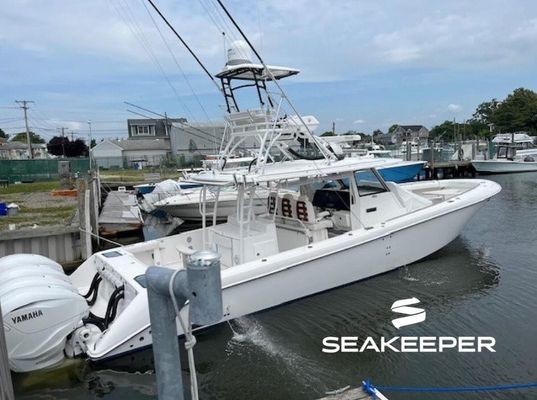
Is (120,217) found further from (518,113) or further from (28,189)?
(518,113)

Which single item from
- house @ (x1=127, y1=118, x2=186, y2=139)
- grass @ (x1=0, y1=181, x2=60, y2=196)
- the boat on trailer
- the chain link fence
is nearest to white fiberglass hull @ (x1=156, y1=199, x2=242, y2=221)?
the boat on trailer

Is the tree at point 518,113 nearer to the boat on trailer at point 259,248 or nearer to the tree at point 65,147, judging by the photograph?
the tree at point 65,147

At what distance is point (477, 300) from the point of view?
7.68 meters

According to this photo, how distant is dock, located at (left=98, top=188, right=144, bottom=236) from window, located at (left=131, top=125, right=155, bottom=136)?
43.5 m

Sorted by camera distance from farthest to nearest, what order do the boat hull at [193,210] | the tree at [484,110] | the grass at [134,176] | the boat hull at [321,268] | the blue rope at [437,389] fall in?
the tree at [484,110] → the grass at [134,176] → the boat hull at [193,210] → the boat hull at [321,268] → the blue rope at [437,389]

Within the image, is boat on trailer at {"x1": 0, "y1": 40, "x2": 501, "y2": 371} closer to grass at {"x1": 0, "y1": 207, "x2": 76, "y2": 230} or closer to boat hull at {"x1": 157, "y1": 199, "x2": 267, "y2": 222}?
grass at {"x1": 0, "y1": 207, "x2": 76, "y2": 230}

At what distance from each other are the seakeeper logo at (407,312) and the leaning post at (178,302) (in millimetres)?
5376

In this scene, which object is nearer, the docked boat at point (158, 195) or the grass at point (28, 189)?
the docked boat at point (158, 195)

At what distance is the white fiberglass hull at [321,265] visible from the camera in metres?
5.52

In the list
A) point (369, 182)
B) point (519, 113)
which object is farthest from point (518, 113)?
point (369, 182)

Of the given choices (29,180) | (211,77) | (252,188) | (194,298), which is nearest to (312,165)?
(252,188)

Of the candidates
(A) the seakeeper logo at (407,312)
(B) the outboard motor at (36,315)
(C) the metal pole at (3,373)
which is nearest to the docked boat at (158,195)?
(A) the seakeeper logo at (407,312)

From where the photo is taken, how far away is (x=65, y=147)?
55750mm

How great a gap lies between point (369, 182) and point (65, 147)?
5433cm
